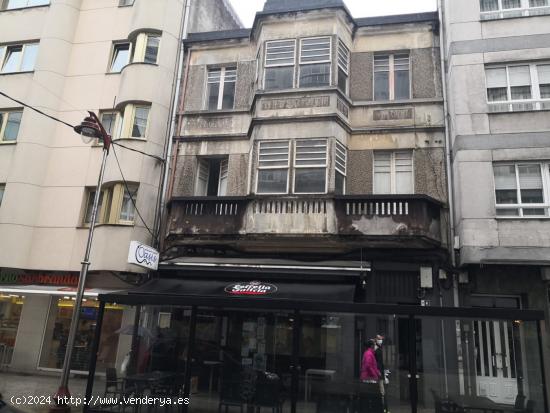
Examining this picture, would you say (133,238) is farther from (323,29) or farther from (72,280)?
(323,29)

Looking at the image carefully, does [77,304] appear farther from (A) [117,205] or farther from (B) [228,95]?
(B) [228,95]

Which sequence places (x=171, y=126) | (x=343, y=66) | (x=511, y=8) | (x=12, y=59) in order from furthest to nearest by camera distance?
(x=12, y=59) < (x=171, y=126) < (x=343, y=66) < (x=511, y=8)

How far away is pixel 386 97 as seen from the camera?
15172 millimetres

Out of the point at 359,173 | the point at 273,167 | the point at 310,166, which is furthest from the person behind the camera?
the point at 359,173

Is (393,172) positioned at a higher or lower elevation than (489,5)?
lower

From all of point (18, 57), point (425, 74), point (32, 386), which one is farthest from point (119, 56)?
point (32, 386)

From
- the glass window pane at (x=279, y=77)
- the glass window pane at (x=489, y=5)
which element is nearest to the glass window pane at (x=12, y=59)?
the glass window pane at (x=279, y=77)

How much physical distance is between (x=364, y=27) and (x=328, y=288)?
9.12 meters

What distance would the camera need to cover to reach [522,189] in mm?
12555

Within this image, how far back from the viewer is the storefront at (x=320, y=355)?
8.62 meters

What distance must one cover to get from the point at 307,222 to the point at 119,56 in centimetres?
1088

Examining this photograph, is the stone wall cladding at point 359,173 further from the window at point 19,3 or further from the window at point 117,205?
the window at point 19,3

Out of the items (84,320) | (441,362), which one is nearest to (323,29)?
(441,362)

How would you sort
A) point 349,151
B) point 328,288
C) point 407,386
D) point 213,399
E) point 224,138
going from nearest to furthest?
1. point 407,386
2. point 213,399
3. point 328,288
4. point 349,151
5. point 224,138
